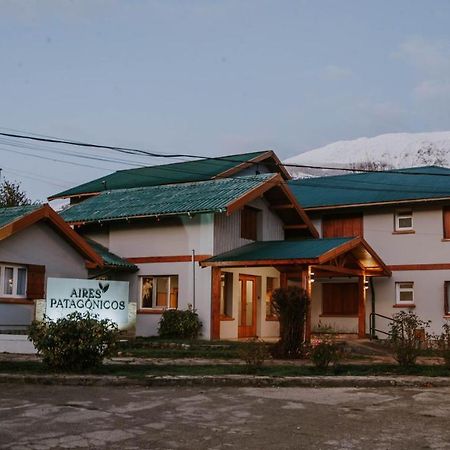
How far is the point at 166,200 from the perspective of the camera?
2519 cm

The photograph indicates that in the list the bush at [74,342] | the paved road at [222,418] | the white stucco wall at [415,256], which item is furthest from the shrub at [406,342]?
the white stucco wall at [415,256]

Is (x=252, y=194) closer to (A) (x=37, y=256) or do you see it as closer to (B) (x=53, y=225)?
(B) (x=53, y=225)

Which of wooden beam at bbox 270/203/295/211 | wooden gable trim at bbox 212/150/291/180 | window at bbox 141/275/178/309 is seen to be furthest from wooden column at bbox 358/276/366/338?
wooden gable trim at bbox 212/150/291/180

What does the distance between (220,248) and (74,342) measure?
11.5m

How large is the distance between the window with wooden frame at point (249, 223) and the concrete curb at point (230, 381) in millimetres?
13079

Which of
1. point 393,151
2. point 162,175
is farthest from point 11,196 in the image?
point 393,151

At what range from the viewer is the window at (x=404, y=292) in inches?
1062

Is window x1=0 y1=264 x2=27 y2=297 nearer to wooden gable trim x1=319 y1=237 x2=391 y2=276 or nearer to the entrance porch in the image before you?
the entrance porch

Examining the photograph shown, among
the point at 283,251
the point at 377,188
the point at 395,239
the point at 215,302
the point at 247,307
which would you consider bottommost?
the point at 247,307

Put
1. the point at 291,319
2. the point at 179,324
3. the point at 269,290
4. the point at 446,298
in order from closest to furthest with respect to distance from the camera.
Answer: the point at 291,319, the point at 179,324, the point at 446,298, the point at 269,290

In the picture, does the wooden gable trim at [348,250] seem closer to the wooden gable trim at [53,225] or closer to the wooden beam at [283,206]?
the wooden beam at [283,206]

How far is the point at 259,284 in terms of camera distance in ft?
86.3

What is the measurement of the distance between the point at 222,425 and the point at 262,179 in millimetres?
17047

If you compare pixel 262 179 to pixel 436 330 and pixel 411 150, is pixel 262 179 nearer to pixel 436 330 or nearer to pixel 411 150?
pixel 436 330
